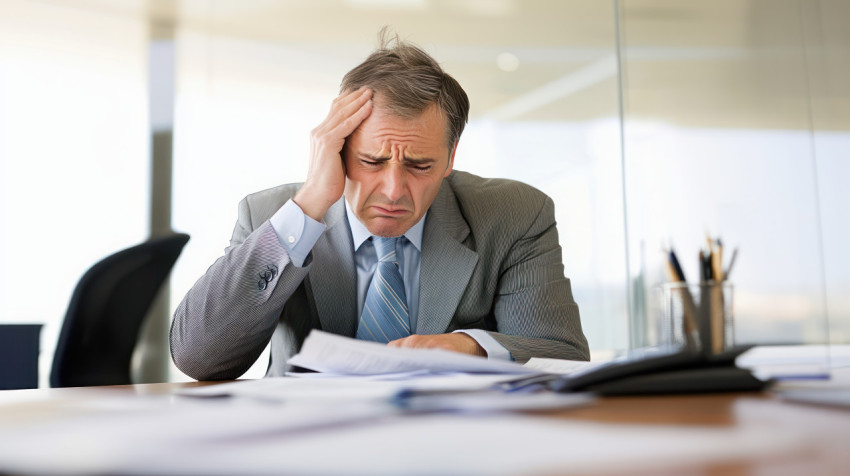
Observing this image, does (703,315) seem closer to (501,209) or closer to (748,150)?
(501,209)

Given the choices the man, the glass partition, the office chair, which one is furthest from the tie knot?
the glass partition

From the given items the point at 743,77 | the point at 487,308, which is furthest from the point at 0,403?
the point at 743,77

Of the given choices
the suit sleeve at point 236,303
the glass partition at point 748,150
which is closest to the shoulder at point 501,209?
the suit sleeve at point 236,303

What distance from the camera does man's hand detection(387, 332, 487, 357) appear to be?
117 cm

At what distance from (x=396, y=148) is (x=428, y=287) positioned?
30cm

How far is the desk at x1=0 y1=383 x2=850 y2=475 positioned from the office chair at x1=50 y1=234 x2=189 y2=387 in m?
1.45

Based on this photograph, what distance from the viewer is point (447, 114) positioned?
1713 millimetres

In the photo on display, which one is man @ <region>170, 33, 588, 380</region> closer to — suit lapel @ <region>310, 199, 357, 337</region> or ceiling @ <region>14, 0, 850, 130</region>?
suit lapel @ <region>310, 199, 357, 337</region>

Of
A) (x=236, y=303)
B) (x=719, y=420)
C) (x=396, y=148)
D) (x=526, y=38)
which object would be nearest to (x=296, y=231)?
(x=236, y=303)

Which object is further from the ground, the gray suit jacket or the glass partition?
the glass partition

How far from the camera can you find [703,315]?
2.86 feet

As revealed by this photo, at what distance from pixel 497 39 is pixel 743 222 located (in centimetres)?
184

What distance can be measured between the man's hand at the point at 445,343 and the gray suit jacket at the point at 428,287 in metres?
0.06

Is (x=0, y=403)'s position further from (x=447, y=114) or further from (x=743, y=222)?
(x=743, y=222)
